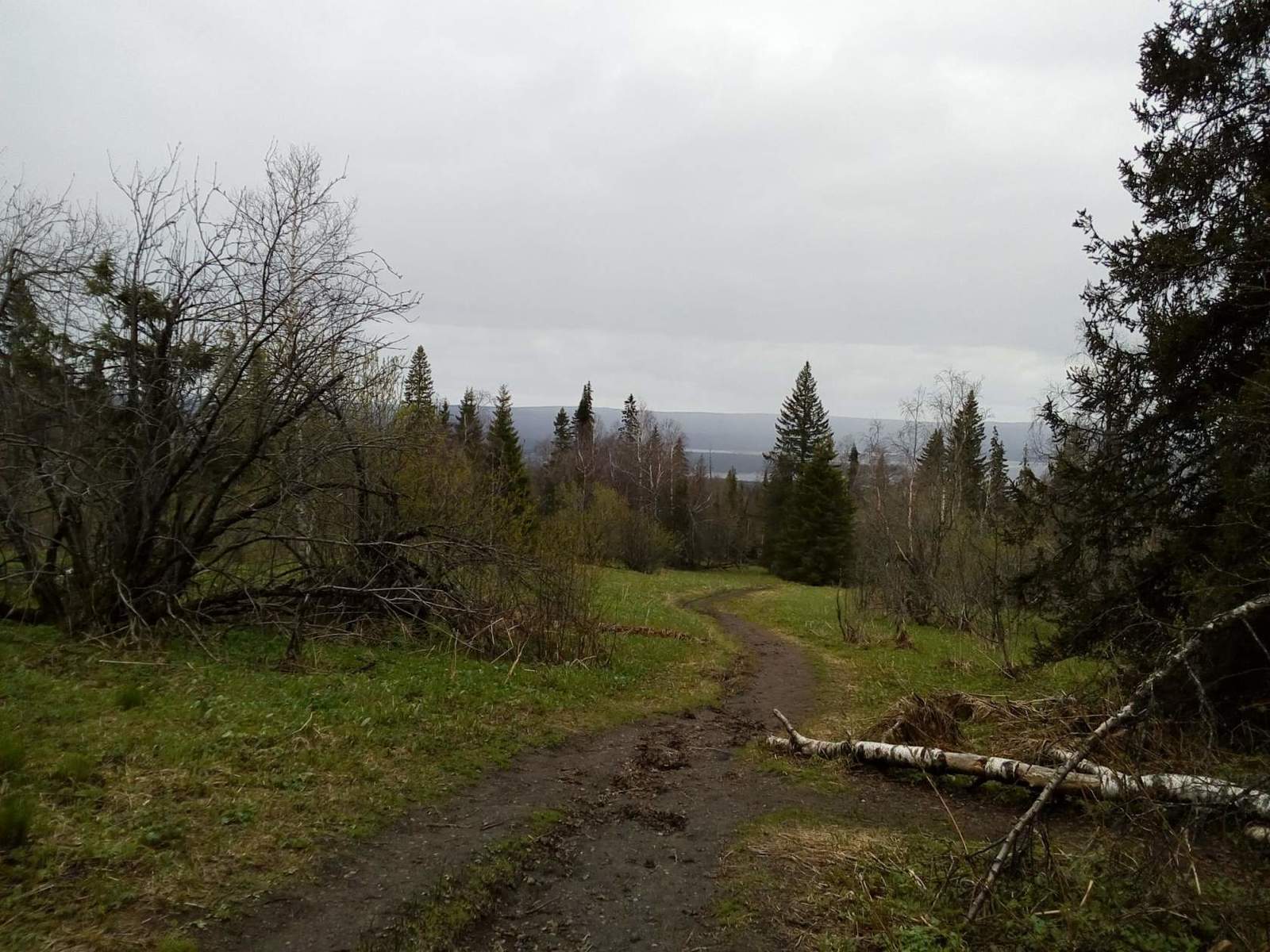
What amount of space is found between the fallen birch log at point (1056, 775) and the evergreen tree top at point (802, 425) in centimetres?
5213

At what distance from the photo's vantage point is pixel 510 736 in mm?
8133

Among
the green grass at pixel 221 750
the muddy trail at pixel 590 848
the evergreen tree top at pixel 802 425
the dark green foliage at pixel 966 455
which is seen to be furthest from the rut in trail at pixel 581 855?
the evergreen tree top at pixel 802 425

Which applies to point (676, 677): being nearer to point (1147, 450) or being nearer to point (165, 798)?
point (1147, 450)

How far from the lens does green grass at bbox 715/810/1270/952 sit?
3.77 m

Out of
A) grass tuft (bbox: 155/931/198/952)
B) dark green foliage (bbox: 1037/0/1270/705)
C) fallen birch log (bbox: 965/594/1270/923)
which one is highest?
dark green foliage (bbox: 1037/0/1270/705)

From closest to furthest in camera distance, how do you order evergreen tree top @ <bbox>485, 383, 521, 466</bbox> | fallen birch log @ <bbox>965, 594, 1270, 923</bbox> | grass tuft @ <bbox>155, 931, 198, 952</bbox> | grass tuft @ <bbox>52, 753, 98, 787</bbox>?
grass tuft @ <bbox>155, 931, 198, 952</bbox> → fallen birch log @ <bbox>965, 594, 1270, 923</bbox> → grass tuft @ <bbox>52, 753, 98, 787</bbox> → evergreen tree top @ <bbox>485, 383, 521, 466</bbox>

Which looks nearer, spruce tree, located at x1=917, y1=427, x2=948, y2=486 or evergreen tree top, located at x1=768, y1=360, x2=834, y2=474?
spruce tree, located at x1=917, y1=427, x2=948, y2=486

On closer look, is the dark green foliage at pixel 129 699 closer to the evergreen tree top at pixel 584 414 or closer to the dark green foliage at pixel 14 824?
the dark green foliage at pixel 14 824

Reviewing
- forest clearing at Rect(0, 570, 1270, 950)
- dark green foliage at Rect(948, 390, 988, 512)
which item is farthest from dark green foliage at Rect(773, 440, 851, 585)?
forest clearing at Rect(0, 570, 1270, 950)

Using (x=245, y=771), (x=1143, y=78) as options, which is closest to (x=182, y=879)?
(x=245, y=771)

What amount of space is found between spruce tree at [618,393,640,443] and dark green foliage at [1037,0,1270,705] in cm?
5377

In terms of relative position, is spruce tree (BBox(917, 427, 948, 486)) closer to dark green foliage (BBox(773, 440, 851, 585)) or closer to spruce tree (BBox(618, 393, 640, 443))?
dark green foliage (BBox(773, 440, 851, 585))

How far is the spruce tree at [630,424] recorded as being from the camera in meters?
65.2

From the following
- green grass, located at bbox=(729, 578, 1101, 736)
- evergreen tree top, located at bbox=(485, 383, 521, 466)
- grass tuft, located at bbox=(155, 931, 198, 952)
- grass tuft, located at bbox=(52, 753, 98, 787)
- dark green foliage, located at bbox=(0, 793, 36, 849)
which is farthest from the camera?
evergreen tree top, located at bbox=(485, 383, 521, 466)
